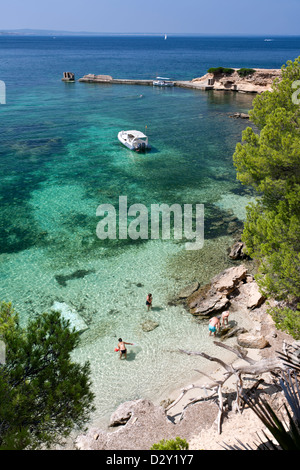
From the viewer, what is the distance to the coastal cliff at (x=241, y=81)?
2746 inches

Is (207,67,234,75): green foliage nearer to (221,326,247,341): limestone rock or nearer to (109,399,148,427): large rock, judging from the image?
(221,326,247,341): limestone rock

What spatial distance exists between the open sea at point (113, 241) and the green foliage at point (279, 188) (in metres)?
4.42

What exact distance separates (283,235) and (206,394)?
22.0ft

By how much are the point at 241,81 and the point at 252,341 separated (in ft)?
242

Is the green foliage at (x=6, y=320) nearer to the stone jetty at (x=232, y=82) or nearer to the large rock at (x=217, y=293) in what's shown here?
the large rock at (x=217, y=293)

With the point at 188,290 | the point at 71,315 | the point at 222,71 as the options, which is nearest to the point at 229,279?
the point at 188,290

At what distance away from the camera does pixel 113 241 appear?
22625mm

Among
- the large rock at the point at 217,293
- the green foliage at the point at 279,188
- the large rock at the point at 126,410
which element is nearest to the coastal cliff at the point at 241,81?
the green foliage at the point at 279,188

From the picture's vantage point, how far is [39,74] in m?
97.9

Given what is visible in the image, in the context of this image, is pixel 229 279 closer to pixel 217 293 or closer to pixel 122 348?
pixel 217 293

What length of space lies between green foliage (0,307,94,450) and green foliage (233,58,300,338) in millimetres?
7673

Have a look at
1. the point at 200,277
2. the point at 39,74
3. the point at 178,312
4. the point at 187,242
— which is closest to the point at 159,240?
the point at 187,242

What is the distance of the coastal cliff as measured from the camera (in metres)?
69.8

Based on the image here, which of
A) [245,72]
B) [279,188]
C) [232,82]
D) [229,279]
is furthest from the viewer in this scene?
[232,82]
